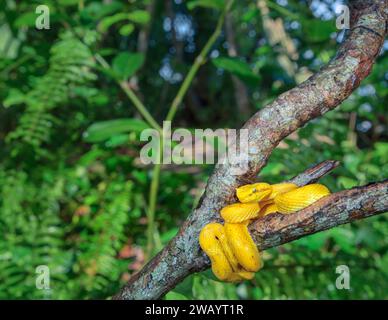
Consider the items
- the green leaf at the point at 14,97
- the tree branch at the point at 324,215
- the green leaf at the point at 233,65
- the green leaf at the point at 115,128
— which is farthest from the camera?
the green leaf at the point at 14,97

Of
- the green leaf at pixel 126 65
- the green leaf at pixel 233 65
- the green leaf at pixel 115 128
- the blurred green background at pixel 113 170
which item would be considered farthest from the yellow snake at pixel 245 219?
the green leaf at pixel 126 65

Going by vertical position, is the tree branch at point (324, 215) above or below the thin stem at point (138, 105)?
below

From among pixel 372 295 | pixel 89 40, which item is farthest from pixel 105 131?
pixel 372 295

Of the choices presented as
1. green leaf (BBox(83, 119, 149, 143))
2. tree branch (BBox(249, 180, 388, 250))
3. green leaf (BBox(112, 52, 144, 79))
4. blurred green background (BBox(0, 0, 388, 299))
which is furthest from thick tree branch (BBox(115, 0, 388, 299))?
green leaf (BBox(112, 52, 144, 79))

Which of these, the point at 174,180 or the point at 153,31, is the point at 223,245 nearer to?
the point at 174,180

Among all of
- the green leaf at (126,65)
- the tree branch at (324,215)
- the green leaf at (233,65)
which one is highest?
the green leaf at (126,65)

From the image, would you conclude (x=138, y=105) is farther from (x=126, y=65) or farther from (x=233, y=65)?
(x=233, y=65)

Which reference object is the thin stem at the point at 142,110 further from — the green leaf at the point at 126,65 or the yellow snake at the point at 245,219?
the yellow snake at the point at 245,219
